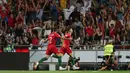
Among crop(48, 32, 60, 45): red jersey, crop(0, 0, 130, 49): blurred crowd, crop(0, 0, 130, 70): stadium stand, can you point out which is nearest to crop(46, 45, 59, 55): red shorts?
crop(48, 32, 60, 45): red jersey

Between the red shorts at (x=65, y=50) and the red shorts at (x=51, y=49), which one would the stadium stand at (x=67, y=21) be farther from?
the red shorts at (x=51, y=49)

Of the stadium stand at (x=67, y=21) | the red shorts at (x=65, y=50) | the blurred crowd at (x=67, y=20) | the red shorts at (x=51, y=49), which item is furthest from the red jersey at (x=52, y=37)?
the blurred crowd at (x=67, y=20)

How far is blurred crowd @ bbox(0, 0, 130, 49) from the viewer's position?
101 ft

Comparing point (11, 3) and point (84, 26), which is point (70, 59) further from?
point (11, 3)

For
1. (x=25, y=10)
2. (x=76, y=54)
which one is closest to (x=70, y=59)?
(x=76, y=54)

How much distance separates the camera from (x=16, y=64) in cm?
2948

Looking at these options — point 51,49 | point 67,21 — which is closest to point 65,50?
point 51,49

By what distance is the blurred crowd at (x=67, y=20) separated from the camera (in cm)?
3086

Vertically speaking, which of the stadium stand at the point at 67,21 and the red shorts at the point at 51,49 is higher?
the stadium stand at the point at 67,21

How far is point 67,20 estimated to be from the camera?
32.5 meters

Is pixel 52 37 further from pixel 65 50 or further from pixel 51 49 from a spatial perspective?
pixel 65 50

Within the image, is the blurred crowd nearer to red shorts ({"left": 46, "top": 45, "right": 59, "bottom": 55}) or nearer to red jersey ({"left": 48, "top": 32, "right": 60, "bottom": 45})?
red shorts ({"left": 46, "top": 45, "right": 59, "bottom": 55})

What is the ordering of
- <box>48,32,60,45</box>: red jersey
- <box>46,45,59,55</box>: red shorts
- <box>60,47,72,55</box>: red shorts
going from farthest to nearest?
<box>60,47,72,55</box>: red shorts < <box>46,45,59,55</box>: red shorts < <box>48,32,60,45</box>: red jersey

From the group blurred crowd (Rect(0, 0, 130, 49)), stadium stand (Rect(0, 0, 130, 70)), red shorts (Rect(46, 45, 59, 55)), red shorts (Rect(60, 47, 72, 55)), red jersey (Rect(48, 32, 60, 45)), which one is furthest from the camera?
blurred crowd (Rect(0, 0, 130, 49))
